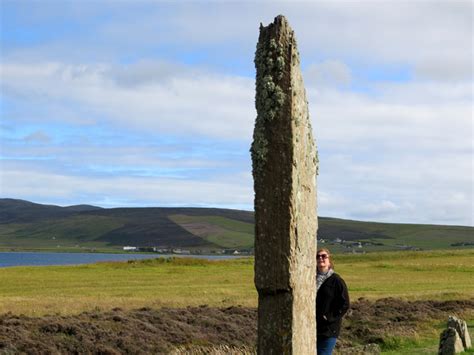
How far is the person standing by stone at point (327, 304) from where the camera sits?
11.5m

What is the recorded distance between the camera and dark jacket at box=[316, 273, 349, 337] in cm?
1145

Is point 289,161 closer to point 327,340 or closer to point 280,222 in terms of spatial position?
point 280,222

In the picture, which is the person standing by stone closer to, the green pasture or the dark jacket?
the dark jacket

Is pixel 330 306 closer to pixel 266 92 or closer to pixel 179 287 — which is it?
pixel 266 92

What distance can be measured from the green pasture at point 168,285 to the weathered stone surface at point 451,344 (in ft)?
50.4

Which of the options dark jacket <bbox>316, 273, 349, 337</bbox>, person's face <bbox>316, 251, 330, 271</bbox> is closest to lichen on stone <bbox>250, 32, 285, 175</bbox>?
person's face <bbox>316, 251, 330, 271</bbox>

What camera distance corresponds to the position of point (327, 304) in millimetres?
11500

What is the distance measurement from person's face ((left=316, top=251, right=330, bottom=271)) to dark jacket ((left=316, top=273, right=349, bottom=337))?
181 millimetres

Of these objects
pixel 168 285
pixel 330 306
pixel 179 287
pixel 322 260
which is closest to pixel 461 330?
pixel 330 306

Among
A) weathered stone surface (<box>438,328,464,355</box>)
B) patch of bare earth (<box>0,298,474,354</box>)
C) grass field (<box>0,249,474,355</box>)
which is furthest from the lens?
grass field (<box>0,249,474,355</box>)

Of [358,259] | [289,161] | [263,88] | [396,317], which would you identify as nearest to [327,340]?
[289,161]

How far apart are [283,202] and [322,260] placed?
1832mm

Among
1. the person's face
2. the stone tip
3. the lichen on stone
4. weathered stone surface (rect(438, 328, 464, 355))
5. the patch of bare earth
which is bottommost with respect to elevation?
the patch of bare earth

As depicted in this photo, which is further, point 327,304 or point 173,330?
point 173,330
